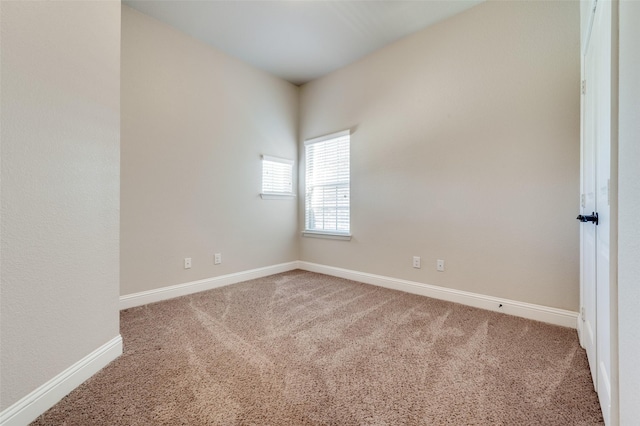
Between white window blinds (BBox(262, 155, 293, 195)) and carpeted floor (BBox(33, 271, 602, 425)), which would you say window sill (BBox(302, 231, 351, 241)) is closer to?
white window blinds (BBox(262, 155, 293, 195))

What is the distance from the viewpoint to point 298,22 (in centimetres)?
272

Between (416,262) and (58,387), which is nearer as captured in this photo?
(58,387)

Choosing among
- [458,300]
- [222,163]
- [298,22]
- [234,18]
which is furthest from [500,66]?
[222,163]

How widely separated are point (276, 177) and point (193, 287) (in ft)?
5.83

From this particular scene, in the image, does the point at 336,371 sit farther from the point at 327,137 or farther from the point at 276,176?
the point at 327,137

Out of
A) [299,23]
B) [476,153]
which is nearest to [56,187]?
[299,23]

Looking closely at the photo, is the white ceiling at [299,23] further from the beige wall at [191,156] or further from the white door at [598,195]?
the white door at [598,195]

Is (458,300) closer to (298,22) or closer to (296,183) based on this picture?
(296,183)

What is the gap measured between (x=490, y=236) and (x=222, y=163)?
9.64 feet

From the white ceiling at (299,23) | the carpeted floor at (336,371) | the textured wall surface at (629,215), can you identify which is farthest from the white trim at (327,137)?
the textured wall surface at (629,215)

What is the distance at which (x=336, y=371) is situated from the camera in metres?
1.51

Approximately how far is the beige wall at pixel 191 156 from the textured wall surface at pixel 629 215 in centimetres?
317

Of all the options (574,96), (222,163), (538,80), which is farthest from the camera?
(222,163)

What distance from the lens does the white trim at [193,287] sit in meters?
2.53
